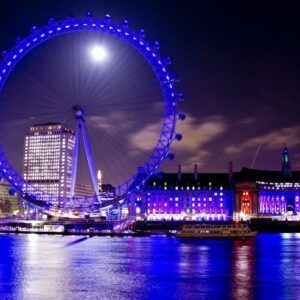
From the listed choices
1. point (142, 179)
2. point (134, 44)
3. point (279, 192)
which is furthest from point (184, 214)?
point (134, 44)

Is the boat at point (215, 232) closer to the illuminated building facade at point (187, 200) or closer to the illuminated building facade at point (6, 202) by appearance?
the illuminated building facade at point (187, 200)

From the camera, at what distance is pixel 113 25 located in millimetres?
46219

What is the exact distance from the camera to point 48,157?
5512 inches

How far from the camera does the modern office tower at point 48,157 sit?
138m

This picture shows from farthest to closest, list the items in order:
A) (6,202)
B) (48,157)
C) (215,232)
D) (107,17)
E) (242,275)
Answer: (6,202)
(48,157)
(215,232)
(107,17)
(242,275)

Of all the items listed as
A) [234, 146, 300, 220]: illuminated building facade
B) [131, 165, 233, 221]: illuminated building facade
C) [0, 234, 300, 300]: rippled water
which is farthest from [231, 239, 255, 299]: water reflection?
[131, 165, 233, 221]: illuminated building facade

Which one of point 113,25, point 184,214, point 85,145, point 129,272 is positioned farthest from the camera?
point 184,214

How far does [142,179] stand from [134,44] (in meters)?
11.9

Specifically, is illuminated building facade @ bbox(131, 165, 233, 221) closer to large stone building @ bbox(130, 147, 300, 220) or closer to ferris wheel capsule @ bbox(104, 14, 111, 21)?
large stone building @ bbox(130, 147, 300, 220)

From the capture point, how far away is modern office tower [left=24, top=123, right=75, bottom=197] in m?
138

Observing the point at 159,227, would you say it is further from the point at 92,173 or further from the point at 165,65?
the point at 165,65

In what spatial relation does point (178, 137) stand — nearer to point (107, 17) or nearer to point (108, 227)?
point (107, 17)

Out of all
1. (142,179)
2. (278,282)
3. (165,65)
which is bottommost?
(278,282)

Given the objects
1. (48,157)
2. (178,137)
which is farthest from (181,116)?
(48,157)
